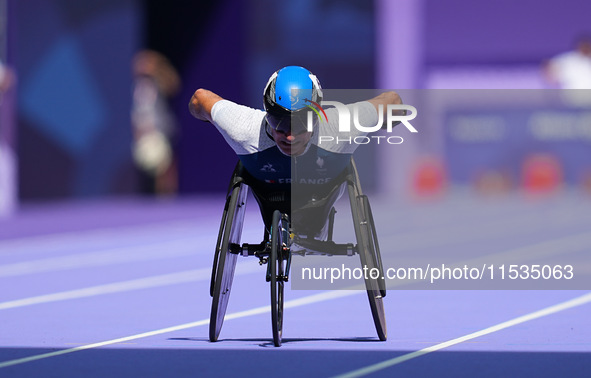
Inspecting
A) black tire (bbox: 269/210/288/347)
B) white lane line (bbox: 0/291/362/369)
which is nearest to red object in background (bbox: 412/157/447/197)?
white lane line (bbox: 0/291/362/369)

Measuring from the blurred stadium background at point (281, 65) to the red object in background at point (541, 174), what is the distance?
0.03 meters

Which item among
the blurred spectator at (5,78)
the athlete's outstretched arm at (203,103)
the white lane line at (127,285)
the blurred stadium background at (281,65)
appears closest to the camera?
the athlete's outstretched arm at (203,103)

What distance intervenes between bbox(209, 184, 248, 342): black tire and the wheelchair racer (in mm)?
142

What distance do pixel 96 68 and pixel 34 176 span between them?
2.67 m

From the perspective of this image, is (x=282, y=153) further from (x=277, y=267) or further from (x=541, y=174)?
(x=541, y=174)

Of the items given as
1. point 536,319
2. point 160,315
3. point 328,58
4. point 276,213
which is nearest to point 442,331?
point 536,319

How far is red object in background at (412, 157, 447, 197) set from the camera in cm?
2331

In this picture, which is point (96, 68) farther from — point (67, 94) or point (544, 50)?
point (544, 50)

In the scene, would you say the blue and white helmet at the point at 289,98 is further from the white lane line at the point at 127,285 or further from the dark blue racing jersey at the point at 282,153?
the white lane line at the point at 127,285

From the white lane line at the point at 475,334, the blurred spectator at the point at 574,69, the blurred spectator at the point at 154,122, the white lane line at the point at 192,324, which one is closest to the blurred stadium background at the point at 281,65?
the blurred spectator at the point at 154,122

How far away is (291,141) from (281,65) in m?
17.4

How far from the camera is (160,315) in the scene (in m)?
8.80

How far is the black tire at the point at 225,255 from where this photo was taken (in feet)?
22.7

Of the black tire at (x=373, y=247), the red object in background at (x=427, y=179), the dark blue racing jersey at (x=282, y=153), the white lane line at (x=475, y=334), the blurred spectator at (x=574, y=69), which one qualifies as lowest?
the white lane line at (x=475, y=334)
